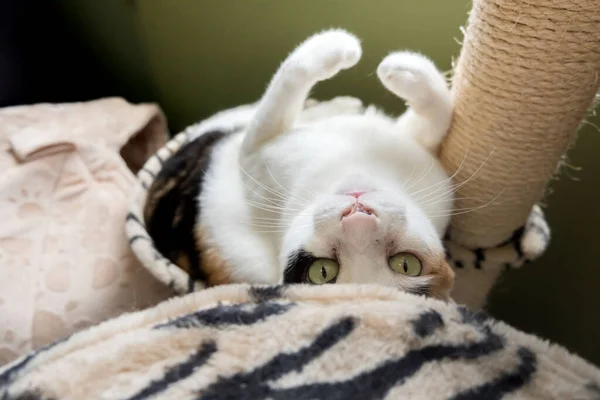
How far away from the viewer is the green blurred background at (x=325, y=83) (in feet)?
4.01

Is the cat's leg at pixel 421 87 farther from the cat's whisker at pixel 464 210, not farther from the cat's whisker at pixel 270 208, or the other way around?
the cat's whisker at pixel 270 208

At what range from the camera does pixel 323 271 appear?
0.85 m

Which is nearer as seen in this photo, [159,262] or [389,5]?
[159,262]

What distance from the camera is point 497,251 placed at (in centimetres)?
104

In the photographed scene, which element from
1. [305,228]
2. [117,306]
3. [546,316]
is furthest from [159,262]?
[546,316]

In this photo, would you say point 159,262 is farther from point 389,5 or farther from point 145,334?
point 389,5

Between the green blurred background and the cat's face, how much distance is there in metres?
0.52

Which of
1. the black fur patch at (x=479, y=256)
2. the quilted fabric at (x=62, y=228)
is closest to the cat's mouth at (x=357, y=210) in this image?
the black fur patch at (x=479, y=256)

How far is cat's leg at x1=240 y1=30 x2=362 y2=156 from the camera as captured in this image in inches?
35.9

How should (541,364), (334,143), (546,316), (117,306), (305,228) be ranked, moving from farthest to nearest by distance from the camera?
(546,316) < (117,306) < (334,143) < (305,228) < (541,364)

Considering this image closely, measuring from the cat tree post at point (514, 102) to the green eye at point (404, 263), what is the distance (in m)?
0.20

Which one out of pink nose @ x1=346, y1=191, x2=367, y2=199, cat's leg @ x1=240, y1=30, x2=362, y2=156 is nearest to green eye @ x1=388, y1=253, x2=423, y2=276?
pink nose @ x1=346, y1=191, x2=367, y2=199

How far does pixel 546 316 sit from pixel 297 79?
96 cm

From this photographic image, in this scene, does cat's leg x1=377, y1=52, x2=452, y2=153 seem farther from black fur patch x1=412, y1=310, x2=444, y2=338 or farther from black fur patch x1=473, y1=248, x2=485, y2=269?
black fur patch x1=412, y1=310, x2=444, y2=338
